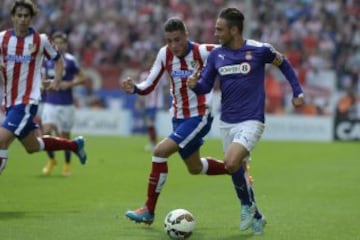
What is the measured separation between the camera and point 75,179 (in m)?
15.3

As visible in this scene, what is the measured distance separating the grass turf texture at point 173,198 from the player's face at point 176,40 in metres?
1.97

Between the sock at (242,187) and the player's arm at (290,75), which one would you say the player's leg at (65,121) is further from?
the player's arm at (290,75)

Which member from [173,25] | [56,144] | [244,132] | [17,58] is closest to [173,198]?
[56,144]

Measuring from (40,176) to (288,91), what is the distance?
15123 millimetres

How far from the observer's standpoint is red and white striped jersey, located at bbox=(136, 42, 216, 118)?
10.4 m

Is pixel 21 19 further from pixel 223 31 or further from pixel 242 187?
pixel 242 187

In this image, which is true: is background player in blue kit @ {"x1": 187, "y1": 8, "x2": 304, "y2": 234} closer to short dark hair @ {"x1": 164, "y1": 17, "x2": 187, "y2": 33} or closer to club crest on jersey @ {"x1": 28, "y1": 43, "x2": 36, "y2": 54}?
short dark hair @ {"x1": 164, "y1": 17, "x2": 187, "y2": 33}

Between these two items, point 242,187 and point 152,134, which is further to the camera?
point 152,134

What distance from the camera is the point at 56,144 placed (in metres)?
12.5

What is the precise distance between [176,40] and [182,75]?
→ 54 centimetres

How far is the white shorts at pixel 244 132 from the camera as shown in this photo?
9.16m

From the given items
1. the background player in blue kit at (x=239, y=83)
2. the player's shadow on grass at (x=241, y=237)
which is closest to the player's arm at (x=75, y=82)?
the background player in blue kit at (x=239, y=83)

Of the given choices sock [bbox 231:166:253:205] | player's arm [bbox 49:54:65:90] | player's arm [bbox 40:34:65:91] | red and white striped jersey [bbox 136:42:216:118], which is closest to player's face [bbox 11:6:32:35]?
player's arm [bbox 40:34:65:91]

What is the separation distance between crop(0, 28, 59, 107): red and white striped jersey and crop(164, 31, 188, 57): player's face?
2139mm
